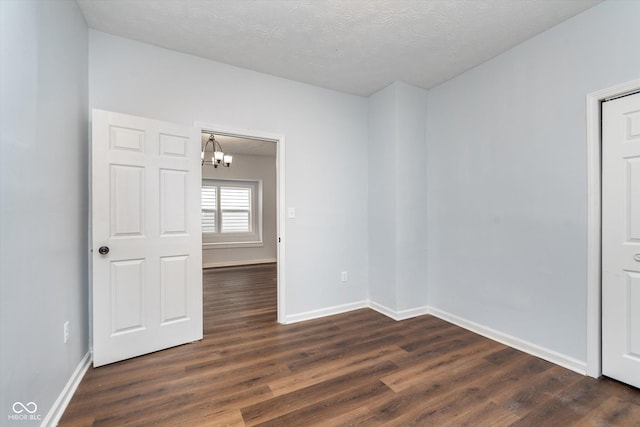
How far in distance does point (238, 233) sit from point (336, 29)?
18.3ft

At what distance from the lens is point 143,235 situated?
7.98 ft

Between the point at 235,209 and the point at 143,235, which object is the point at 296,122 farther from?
the point at 235,209

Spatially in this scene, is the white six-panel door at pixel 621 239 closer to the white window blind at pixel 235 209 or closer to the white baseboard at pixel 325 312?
the white baseboard at pixel 325 312

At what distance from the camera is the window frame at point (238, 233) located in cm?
674

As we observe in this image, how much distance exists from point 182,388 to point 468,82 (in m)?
3.82

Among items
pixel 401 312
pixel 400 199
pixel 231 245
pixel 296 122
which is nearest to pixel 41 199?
pixel 296 122

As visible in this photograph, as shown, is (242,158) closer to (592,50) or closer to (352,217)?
(352,217)

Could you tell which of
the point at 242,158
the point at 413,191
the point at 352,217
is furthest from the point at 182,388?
the point at 242,158

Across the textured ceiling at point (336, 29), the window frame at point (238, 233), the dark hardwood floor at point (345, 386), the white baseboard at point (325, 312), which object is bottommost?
the dark hardwood floor at point (345, 386)

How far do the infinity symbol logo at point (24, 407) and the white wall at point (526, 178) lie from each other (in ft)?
11.2

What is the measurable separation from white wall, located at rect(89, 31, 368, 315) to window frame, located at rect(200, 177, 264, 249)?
4.00 m

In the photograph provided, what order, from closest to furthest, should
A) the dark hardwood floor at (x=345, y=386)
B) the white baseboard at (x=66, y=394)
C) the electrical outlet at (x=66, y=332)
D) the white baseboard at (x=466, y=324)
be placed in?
1. the white baseboard at (x=66, y=394)
2. the dark hardwood floor at (x=345, y=386)
3. the electrical outlet at (x=66, y=332)
4. the white baseboard at (x=466, y=324)

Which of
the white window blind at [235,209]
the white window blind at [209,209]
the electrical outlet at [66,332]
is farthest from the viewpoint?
the white window blind at [235,209]

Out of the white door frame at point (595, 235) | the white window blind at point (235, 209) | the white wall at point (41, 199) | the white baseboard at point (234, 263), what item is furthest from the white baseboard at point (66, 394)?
the white window blind at point (235, 209)
